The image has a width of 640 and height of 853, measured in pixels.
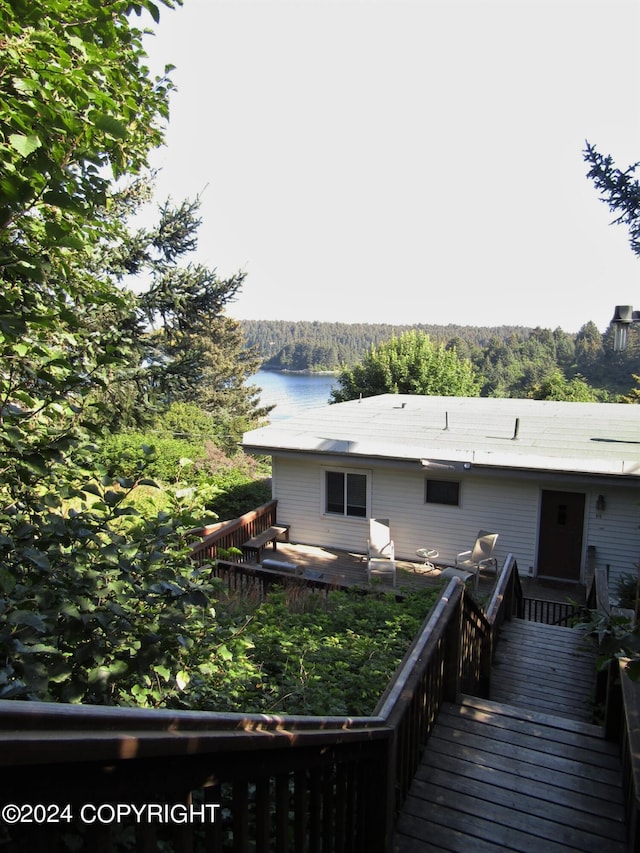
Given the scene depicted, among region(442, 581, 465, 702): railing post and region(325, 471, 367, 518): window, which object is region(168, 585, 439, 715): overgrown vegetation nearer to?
region(442, 581, 465, 702): railing post

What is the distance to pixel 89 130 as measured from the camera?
2402 millimetres

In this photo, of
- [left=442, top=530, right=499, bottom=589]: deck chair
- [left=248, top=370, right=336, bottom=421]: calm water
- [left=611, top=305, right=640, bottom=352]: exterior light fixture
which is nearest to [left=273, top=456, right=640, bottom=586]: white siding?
[left=442, top=530, right=499, bottom=589]: deck chair

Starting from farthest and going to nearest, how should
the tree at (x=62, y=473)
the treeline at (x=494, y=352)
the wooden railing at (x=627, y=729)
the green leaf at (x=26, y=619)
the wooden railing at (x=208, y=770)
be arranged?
1. the treeline at (x=494, y=352)
2. the wooden railing at (x=627, y=729)
3. the tree at (x=62, y=473)
4. the green leaf at (x=26, y=619)
5. the wooden railing at (x=208, y=770)

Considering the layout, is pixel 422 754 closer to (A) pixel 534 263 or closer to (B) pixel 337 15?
(B) pixel 337 15

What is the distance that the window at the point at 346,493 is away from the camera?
1254 cm

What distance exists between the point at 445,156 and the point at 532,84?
1263 centimetres

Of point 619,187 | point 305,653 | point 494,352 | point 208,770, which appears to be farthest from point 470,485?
point 494,352

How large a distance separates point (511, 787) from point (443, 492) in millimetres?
8822

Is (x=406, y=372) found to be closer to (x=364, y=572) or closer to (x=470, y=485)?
(x=470, y=485)

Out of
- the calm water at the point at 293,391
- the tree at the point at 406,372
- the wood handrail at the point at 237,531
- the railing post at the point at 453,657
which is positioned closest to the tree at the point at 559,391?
the tree at the point at 406,372

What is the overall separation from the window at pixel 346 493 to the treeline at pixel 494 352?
46608 millimetres

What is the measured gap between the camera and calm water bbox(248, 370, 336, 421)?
4834 cm

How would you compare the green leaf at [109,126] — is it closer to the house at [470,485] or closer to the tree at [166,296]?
the tree at [166,296]

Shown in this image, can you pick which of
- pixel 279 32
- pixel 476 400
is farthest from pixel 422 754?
pixel 476 400
